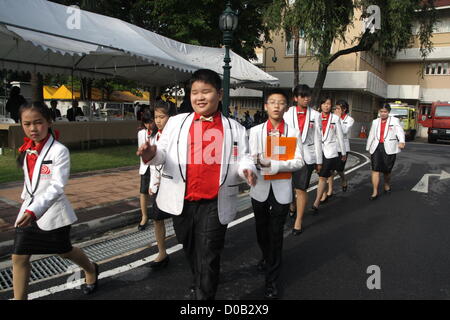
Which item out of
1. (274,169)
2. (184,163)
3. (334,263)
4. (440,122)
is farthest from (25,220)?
(440,122)

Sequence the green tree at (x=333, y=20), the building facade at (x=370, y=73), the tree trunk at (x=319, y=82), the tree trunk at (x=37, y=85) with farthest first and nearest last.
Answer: the building facade at (x=370, y=73) < the tree trunk at (x=319, y=82) < the tree trunk at (x=37, y=85) < the green tree at (x=333, y=20)

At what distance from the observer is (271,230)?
135 inches

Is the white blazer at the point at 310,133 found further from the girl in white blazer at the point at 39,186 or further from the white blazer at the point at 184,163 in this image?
the girl in white blazer at the point at 39,186

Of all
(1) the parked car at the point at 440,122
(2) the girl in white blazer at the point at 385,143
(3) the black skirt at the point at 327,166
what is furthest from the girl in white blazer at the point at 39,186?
(1) the parked car at the point at 440,122

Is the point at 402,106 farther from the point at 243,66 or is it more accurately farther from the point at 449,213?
the point at 449,213

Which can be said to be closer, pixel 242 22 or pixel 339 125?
pixel 339 125

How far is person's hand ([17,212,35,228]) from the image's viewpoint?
101 inches

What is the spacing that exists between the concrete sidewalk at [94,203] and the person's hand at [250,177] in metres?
3.10

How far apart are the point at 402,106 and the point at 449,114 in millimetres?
3251

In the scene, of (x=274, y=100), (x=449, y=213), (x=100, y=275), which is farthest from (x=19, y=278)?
(x=449, y=213)

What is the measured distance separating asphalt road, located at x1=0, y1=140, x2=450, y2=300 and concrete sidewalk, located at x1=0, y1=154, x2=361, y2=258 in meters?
1.04

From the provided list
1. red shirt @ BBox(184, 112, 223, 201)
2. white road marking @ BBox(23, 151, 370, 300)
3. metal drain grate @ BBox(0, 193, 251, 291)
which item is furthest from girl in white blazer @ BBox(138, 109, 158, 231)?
red shirt @ BBox(184, 112, 223, 201)

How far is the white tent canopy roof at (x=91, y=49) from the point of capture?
8.10 m
